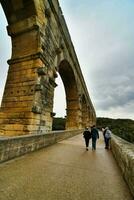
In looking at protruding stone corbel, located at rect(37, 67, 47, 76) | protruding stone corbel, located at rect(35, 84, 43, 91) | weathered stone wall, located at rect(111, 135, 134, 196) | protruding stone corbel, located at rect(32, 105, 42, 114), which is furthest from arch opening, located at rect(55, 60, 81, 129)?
weathered stone wall, located at rect(111, 135, 134, 196)

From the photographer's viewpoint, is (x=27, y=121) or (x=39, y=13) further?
(x=39, y=13)

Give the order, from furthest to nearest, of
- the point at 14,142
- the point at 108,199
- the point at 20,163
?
1. the point at 14,142
2. the point at 20,163
3. the point at 108,199

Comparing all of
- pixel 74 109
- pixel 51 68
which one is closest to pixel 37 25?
pixel 51 68

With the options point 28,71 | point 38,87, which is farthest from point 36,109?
point 28,71

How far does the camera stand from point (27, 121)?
656 centimetres

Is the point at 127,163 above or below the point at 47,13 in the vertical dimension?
below

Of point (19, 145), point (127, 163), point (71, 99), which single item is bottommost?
point (127, 163)

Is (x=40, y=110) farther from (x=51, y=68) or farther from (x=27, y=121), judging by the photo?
(x=51, y=68)

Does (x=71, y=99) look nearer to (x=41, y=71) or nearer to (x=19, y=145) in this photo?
(x=41, y=71)

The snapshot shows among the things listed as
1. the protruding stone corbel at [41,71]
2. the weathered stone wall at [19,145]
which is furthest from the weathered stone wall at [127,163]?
the protruding stone corbel at [41,71]

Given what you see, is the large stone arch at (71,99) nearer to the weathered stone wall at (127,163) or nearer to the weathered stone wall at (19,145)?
the weathered stone wall at (19,145)

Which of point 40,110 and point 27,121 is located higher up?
point 40,110

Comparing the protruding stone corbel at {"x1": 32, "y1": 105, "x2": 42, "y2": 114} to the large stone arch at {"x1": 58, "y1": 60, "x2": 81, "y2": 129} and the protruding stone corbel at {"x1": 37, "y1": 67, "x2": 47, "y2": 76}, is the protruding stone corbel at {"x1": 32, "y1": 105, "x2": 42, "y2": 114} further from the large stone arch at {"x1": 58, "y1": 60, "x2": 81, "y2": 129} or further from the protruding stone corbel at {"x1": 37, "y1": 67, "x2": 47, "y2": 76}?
the large stone arch at {"x1": 58, "y1": 60, "x2": 81, "y2": 129}

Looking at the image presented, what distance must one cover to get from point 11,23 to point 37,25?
1537 mm
